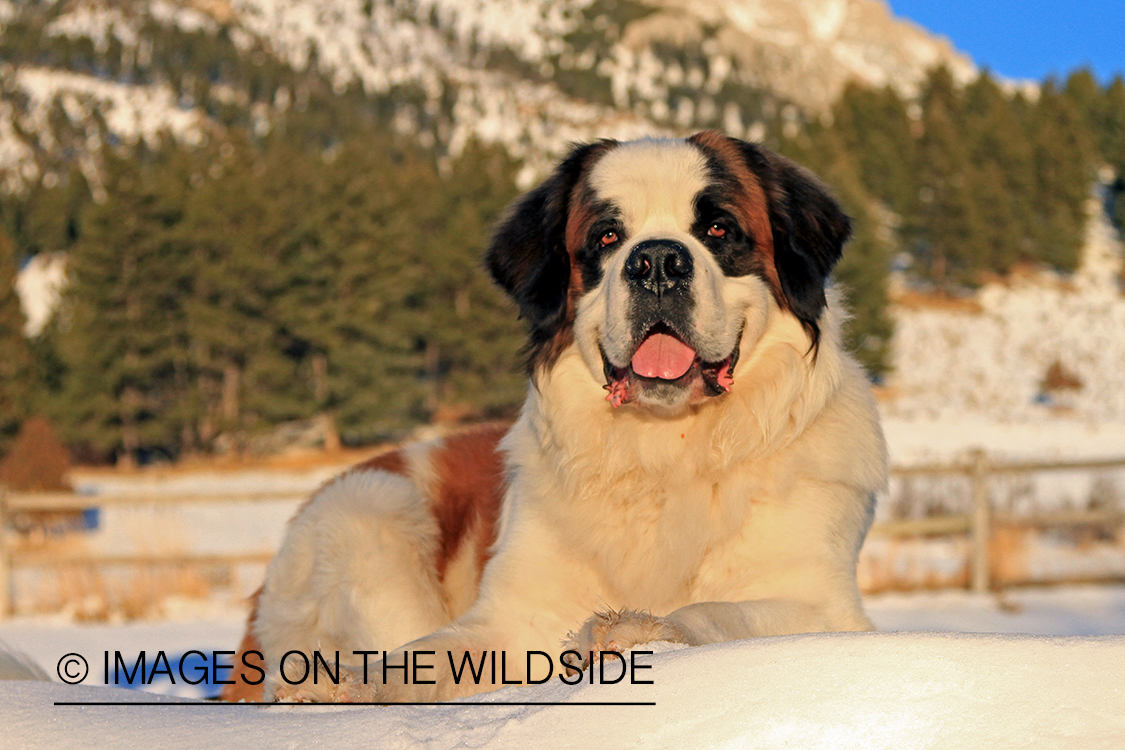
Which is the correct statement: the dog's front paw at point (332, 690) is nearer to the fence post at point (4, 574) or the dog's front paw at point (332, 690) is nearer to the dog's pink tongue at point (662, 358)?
the dog's pink tongue at point (662, 358)

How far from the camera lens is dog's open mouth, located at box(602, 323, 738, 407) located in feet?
8.79

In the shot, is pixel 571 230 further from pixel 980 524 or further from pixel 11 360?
pixel 11 360

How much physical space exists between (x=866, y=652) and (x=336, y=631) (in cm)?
194

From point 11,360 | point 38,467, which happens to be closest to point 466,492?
point 38,467

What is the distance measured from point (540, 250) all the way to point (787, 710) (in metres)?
1.75

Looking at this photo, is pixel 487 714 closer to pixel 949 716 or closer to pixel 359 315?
pixel 949 716

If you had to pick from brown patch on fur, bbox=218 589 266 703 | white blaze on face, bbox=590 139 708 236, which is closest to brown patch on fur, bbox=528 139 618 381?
white blaze on face, bbox=590 139 708 236

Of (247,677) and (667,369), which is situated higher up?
(667,369)

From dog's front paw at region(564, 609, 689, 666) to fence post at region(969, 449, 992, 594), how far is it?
6.81 metres

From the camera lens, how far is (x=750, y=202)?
2.85m

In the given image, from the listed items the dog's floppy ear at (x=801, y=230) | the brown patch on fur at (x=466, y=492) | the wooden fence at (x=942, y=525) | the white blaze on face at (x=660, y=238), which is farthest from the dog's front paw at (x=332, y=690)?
the wooden fence at (x=942, y=525)

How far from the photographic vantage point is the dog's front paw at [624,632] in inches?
78.6

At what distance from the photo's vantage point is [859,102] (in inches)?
2232

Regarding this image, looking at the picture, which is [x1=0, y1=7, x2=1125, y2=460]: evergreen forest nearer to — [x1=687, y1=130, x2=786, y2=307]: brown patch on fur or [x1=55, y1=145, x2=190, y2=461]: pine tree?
[x1=55, y1=145, x2=190, y2=461]: pine tree
